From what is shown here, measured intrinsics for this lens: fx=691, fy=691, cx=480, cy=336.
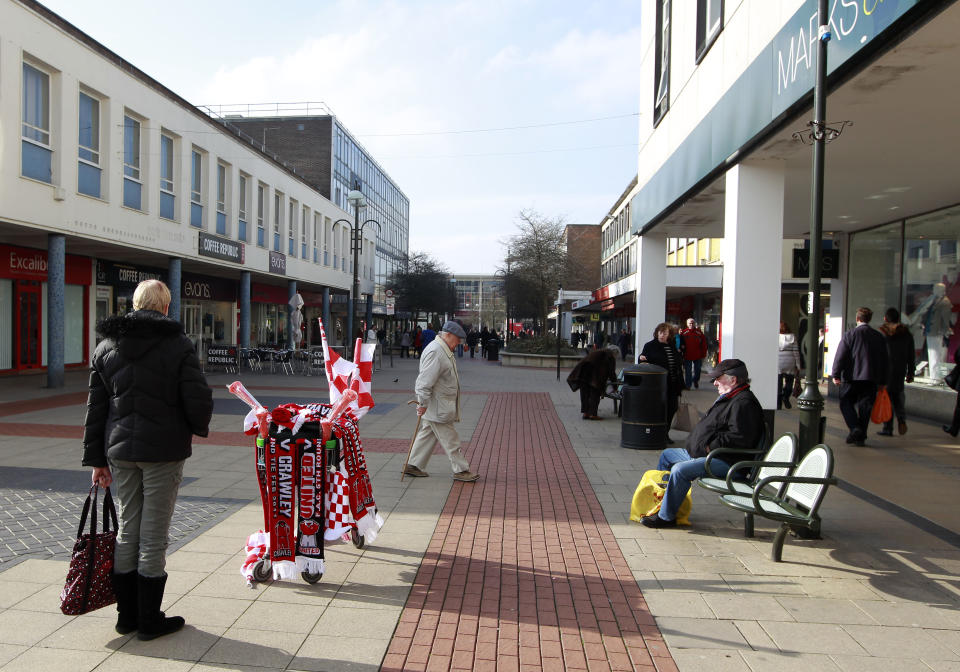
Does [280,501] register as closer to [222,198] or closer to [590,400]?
[590,400]

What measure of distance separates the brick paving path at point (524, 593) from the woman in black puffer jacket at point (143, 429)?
1.34 metres

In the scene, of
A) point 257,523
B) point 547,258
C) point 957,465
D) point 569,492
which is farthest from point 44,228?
point 547,258

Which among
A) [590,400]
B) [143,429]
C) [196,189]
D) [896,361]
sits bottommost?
[590,400]

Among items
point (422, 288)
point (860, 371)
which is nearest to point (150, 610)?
point (860, 371)

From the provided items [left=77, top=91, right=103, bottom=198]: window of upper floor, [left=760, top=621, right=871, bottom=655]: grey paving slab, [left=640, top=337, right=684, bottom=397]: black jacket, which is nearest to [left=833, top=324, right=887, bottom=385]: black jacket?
[left=640, top=337, right=684, bottom=397]: black jacket

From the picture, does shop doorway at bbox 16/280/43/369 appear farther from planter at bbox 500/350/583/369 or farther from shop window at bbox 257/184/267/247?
planter at bbox 500/350/583/369

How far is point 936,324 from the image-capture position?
1255 centimetres

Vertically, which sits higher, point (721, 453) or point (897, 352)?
point (897, 352)

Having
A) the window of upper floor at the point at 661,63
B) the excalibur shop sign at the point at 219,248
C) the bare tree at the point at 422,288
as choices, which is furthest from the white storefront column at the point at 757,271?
the bare tree at the point at 422,288

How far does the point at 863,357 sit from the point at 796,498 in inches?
195

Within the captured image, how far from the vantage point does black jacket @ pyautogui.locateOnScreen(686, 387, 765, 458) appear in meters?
5.32

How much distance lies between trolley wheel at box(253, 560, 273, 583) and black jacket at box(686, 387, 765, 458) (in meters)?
3.31

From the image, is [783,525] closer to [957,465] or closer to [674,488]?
[674,488]

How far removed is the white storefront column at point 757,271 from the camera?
8023 millimetres
